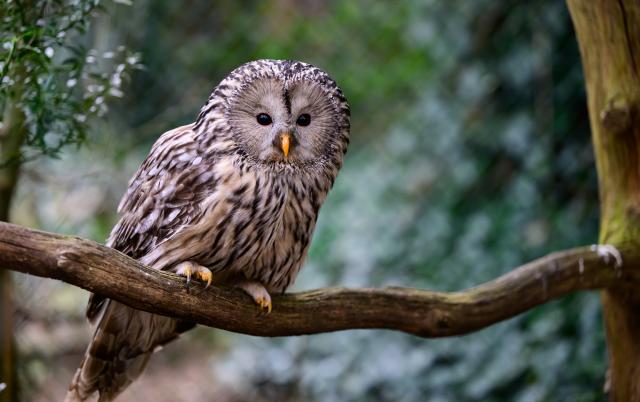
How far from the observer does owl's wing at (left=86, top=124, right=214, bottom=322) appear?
6.40 ft

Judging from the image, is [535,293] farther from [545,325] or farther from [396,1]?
[396,1]

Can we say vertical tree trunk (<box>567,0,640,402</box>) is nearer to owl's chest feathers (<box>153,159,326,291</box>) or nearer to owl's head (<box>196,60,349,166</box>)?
owl's head (<box>196,60,349,166</box>)

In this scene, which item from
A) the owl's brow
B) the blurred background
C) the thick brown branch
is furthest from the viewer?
the blurred background

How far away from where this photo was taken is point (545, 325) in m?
3.28

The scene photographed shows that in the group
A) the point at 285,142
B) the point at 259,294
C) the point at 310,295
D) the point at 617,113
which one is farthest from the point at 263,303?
the point at 617,113

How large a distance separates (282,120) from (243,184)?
0.59 ft

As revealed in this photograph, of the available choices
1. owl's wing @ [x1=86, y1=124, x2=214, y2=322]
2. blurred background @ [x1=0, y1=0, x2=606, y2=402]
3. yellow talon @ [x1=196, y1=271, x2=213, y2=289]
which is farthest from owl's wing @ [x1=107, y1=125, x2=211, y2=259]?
blurred background @ [x1=0, y1=0, x2=606, y2=402]

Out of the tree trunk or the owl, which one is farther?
the tree trunk

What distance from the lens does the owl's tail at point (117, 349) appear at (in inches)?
83.3

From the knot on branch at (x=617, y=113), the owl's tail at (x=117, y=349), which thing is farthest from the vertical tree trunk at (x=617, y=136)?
the owl's tail at (x=117, y=349)

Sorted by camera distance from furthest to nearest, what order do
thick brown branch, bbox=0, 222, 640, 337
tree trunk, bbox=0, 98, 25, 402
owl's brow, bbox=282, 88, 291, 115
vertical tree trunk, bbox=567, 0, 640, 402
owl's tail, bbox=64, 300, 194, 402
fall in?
1. tree trunk, bbox=0, 98, 25, 402
2. vertical tree trunk, bbox=567, 0, 640, 402
3. owl's tail, bbox=64, 300, 194, 402
4. owl's brow, bbox=282, 88, 291, 115
5. thick brown branch, bbox=0, 222, 640, 337

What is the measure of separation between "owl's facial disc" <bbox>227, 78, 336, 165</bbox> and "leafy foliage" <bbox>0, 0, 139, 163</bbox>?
0.36m

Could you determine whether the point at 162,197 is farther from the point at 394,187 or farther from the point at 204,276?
the point at 394,187

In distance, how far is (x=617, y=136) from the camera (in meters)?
2.30
